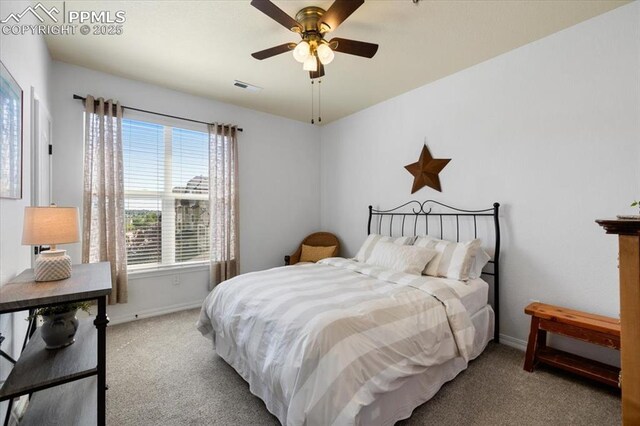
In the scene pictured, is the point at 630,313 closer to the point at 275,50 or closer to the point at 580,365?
the point at 580,365

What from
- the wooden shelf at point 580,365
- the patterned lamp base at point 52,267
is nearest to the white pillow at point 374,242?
the wooden shelf at point 580,365

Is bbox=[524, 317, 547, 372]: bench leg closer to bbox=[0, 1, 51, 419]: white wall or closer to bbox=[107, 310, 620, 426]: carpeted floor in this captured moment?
bbox=[107, 310, 620, 426]: carpeted floor

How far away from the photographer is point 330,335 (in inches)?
59.5

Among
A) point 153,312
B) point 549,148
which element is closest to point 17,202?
point 153,312

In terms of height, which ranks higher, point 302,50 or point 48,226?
point 302,50

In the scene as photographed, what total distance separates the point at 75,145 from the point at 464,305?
4166mm

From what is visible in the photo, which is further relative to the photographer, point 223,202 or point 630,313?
point 223,202

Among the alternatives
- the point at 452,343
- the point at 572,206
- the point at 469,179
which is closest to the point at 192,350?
the point at 452,343

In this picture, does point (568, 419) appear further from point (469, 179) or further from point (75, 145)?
point (75, 145)

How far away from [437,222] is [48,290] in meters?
3.37

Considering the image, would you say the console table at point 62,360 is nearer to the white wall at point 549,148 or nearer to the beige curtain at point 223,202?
the beige curtain at point 223,202

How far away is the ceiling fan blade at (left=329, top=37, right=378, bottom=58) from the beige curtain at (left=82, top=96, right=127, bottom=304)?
263 centimetres

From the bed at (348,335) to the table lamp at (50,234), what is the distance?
1.07 meters

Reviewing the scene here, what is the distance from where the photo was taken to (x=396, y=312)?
1844 millimetres
